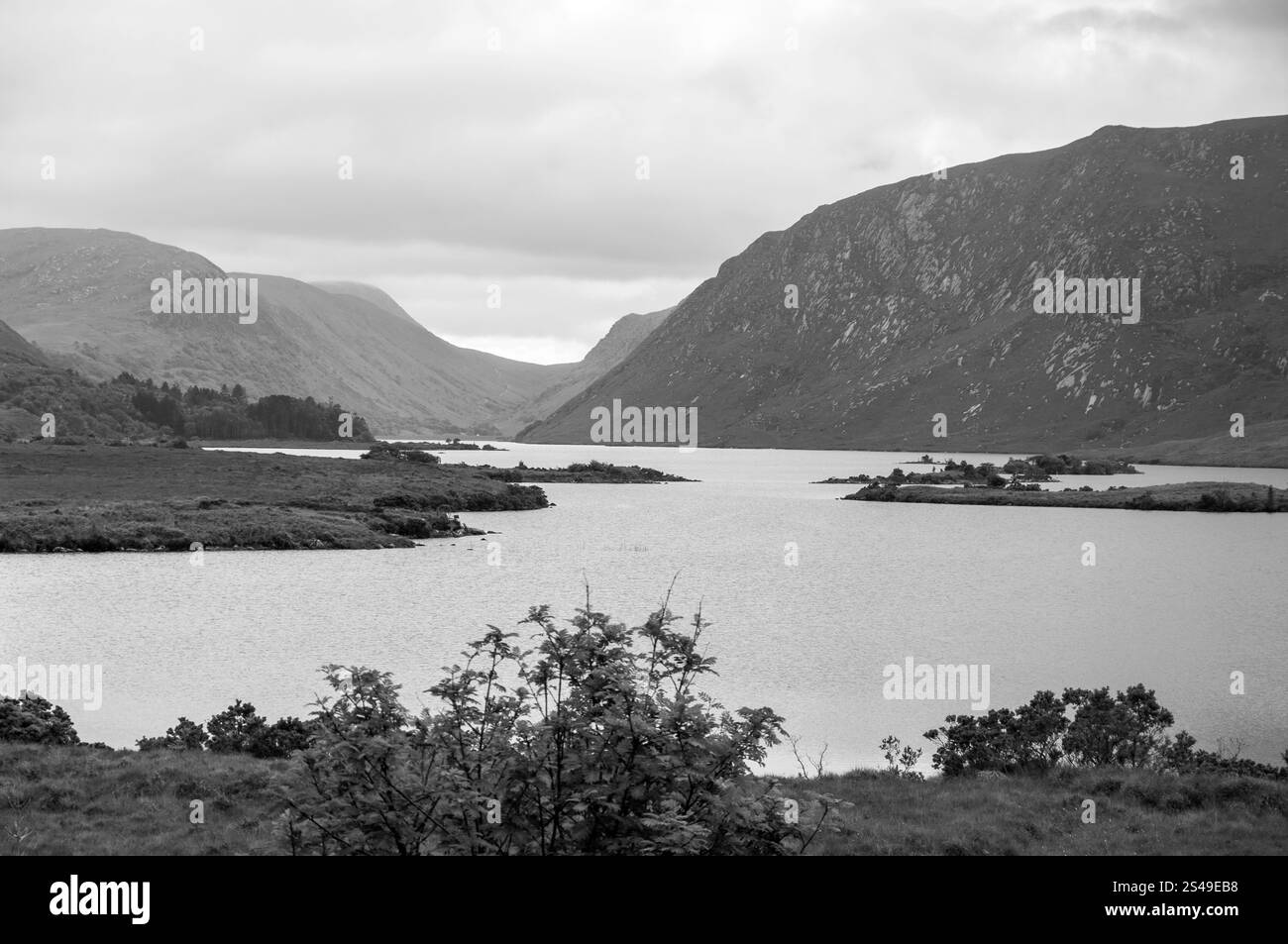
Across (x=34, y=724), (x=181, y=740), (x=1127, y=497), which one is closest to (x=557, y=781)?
(x=181, y=740)

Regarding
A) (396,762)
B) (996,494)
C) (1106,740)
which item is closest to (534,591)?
(1106,740)

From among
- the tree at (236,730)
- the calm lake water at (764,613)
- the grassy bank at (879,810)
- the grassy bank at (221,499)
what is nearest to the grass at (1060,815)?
the grassy bank at (879,810)

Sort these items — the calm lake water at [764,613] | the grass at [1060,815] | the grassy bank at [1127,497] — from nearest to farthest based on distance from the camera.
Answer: the grass at [1060,815] → the calm lake water at [764,613] → the grassy bank at [1127,497]

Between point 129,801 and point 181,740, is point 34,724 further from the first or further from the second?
point 129,801

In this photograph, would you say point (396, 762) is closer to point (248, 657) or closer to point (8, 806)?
point (8, 806)

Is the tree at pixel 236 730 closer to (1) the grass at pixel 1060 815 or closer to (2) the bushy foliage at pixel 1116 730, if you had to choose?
(1) the grass at pixel 1060 815
